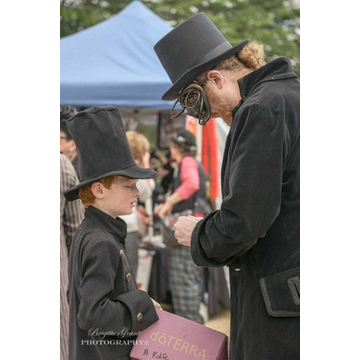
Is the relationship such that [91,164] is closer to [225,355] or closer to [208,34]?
[208,34]

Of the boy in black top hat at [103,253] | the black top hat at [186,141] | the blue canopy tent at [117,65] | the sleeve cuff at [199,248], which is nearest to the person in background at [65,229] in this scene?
the boy in black top hat at [103,253]

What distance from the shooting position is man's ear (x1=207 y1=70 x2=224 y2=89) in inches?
83.1

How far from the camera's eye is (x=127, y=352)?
80.5 inches

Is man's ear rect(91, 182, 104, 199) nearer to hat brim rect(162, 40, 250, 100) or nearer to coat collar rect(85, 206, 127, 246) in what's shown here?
coat collar rect(85, 206, 127, 246)

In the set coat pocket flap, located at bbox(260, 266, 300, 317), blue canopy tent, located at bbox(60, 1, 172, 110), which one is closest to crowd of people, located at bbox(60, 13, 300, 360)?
coat pocket flap, located at bbox(260, 266, 300, 317)

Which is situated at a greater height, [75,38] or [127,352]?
[75,38]

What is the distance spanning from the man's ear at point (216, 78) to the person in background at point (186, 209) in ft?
10.7

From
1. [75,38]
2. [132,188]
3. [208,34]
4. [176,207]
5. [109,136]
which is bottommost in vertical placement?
[176,207]

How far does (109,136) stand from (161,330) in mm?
793

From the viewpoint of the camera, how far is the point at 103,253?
6.56ft

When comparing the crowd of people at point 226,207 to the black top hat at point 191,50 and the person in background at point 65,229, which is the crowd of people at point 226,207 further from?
the person in background at point 65,229

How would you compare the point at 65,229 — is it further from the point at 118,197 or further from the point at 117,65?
the point at 117,65

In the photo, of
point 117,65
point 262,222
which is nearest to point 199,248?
point 262,222

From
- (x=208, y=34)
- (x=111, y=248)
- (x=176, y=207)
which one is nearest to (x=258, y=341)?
(x=111, y=248)
